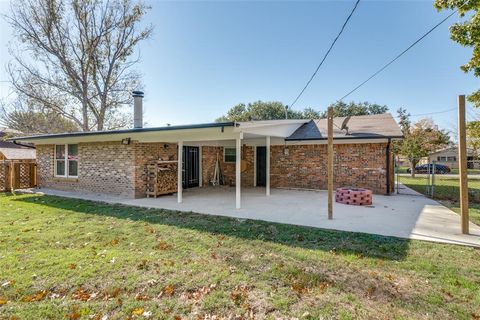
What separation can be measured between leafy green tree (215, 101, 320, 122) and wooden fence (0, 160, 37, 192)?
26.1 metres

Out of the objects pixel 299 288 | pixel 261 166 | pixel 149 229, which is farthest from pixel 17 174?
pixel 299 288

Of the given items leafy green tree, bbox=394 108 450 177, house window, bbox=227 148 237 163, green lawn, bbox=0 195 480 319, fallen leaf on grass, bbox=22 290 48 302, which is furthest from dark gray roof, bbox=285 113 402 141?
fallen leaf on grass, bbox=22 290 48 302

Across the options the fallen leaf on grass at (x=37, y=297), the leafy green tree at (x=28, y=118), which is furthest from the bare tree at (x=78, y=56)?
the fallen leaf on grass at (x=37, y=297)

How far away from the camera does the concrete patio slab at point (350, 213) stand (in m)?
5.36

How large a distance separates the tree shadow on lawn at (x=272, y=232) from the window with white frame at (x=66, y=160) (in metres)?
3.90

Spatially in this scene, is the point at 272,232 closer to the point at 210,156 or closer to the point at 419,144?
the point at 210,156

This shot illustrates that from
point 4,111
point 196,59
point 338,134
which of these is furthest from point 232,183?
point 4,111

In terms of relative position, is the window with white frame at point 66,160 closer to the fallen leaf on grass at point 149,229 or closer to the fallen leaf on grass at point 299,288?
the fallen leaf on grass at point 149,229

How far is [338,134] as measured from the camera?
1133 centimetres

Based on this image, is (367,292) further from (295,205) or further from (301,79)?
(301,79)

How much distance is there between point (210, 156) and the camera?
13.6 meters

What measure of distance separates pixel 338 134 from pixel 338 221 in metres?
6.09

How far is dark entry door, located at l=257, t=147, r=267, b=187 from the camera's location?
1318 cm

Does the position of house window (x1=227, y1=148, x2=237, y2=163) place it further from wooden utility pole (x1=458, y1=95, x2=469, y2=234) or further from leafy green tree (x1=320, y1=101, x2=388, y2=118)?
leafy green tree (x1=320, y1=101, x2=388, y2=118)
